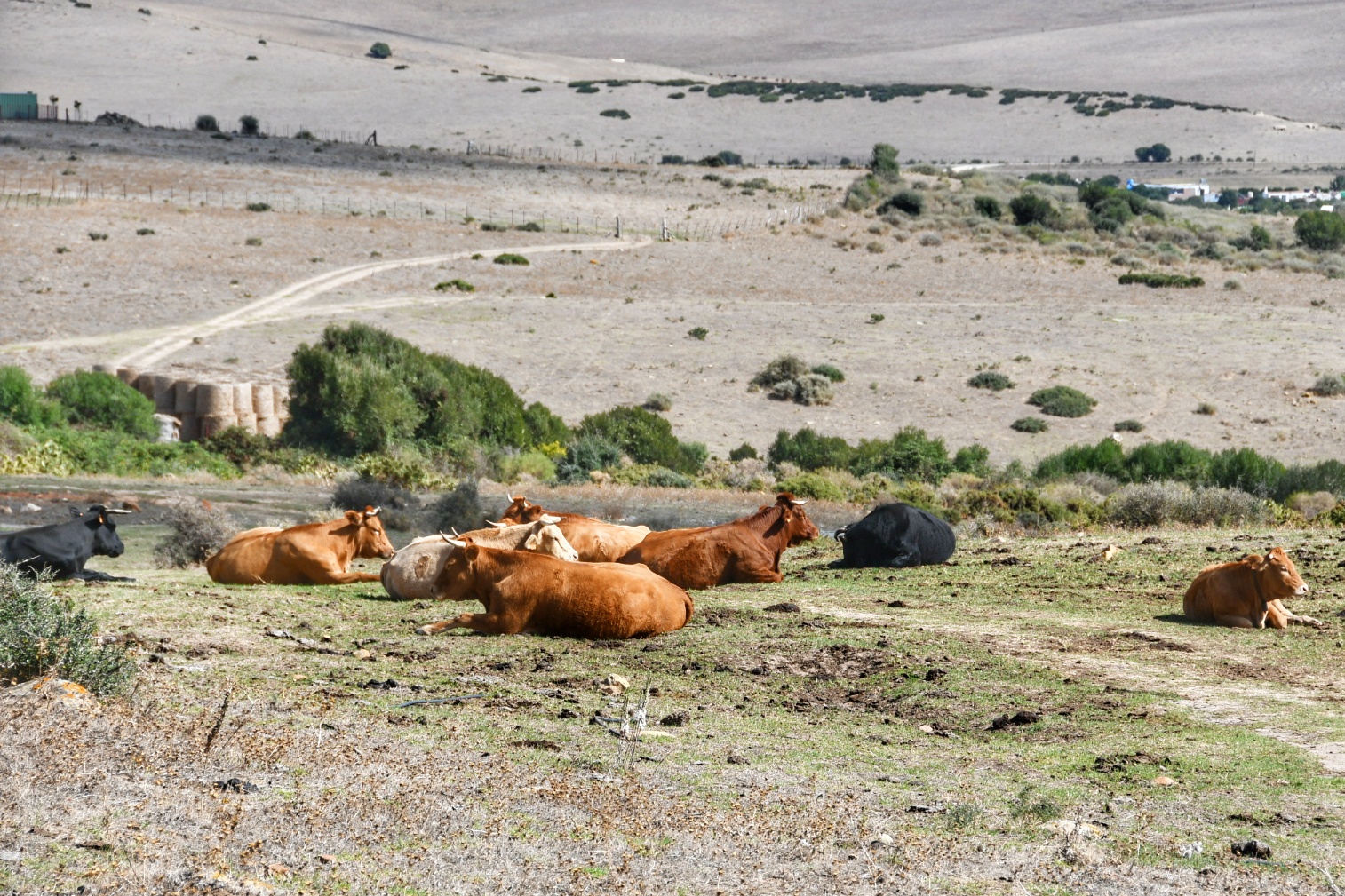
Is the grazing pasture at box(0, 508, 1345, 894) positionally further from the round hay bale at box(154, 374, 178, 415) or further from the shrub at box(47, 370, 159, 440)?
the round hay bale at box(154, 374, 178, 415)

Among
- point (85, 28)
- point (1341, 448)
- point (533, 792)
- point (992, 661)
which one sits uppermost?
point (85, 28)

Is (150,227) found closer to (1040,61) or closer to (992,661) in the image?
(992,661)

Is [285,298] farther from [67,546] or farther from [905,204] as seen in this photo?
[67,546]

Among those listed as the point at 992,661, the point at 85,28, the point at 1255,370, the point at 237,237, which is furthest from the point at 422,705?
the point at 85,28

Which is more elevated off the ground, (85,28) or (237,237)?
(85,28)

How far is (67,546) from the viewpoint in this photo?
46.2 feet

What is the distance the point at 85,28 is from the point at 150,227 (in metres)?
108

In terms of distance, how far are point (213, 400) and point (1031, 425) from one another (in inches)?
830

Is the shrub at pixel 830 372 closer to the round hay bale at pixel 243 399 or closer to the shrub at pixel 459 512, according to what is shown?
the round hay bale at pixel 243 399

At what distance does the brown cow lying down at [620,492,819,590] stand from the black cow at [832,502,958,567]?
1287mm

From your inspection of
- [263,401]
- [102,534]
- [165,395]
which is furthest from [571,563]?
[165,395]

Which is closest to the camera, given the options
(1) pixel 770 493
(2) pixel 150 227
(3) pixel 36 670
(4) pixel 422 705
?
(3) pixel 36 670

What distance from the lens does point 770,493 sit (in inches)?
1197

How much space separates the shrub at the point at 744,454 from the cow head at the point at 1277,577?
23363mm
